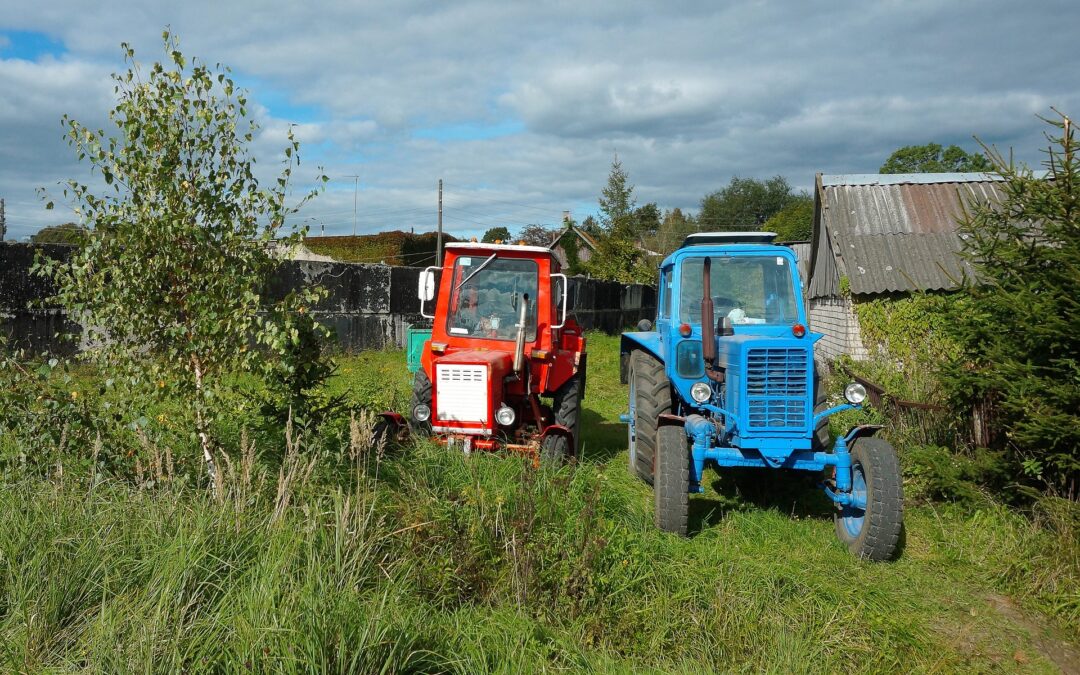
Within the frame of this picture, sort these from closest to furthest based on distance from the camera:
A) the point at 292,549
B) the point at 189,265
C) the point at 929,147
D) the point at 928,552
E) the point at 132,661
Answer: the point at 132,661, the point at 292,549, the point at 189,265, the point at 928,552, the point at 929,147

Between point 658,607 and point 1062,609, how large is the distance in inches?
89.7

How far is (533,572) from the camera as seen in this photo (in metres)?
3.86

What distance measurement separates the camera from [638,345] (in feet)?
24.6

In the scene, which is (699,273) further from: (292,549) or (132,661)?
(132,661)

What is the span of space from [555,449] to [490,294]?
1770mm

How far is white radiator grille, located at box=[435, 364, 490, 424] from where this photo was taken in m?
5.91

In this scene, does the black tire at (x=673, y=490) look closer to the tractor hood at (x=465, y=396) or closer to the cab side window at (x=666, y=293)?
the tractor hood at (x=465, y=396)

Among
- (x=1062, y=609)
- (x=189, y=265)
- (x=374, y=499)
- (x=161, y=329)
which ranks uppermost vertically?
(x=189, y=265)

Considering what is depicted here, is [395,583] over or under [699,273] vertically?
under

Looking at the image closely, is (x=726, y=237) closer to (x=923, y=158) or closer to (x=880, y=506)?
(x=880, y=506)

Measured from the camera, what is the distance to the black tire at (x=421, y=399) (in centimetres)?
608

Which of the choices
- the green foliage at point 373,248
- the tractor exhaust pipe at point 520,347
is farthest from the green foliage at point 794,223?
the tractor exhaust pipe at point 520,347

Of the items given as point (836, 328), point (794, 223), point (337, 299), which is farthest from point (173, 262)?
point (794, 223)

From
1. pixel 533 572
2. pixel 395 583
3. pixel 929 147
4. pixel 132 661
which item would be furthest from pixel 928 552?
pixel 929 147
